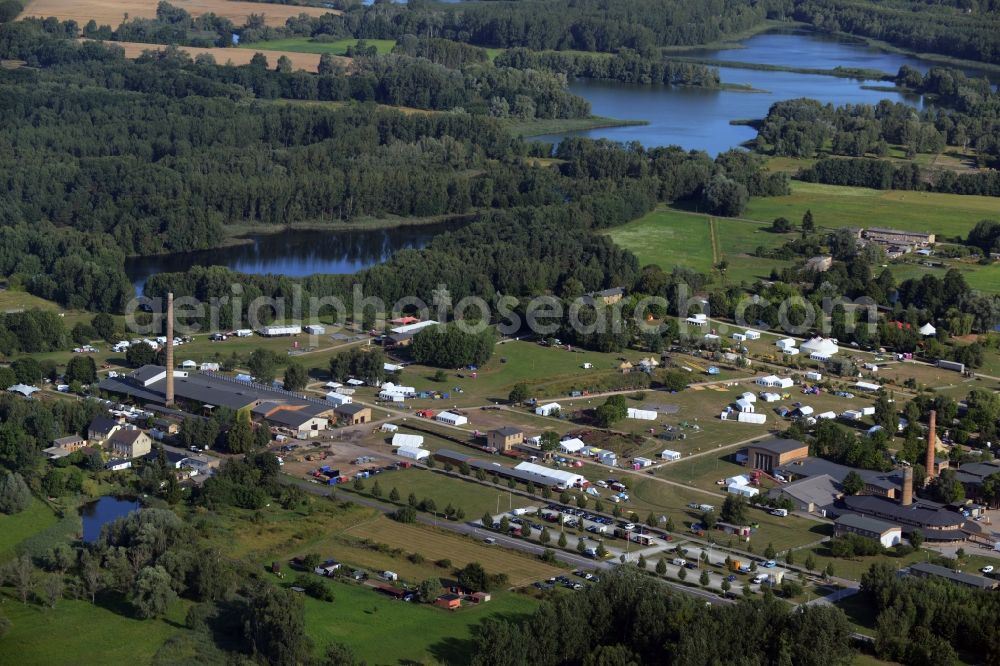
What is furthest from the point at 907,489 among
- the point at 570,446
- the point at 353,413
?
the point at 353,413

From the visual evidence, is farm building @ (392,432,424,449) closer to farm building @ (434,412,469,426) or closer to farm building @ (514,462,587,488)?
farm building @ (434,412,469,426)

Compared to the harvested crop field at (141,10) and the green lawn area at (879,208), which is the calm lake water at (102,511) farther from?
the harvested crop field at (141,10)

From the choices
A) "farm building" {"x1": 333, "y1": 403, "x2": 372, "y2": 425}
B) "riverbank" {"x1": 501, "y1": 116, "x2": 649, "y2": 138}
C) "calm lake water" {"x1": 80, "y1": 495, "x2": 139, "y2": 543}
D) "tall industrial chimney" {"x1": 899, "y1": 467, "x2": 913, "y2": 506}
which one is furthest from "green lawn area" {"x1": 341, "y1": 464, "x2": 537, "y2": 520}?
"riverbank" {"x1": 501, "y1": 116, "x2": 649, "y2": 138}

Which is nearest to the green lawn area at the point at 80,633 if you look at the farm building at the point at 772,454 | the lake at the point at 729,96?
the farm building at the point at 772,454

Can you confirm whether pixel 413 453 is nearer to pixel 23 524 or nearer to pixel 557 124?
pixel 23 524

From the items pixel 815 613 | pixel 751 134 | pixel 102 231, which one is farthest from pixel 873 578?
pixel 751 134
